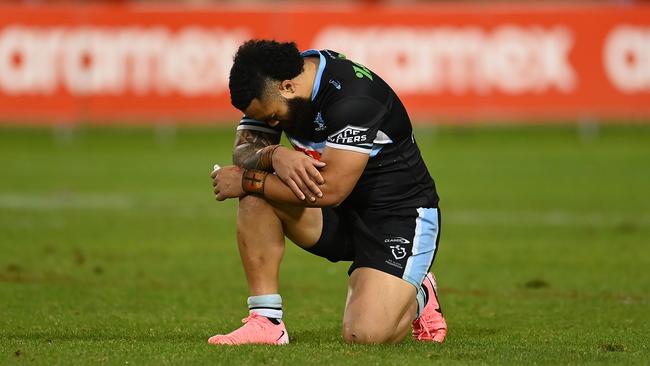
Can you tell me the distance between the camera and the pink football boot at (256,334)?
630cm

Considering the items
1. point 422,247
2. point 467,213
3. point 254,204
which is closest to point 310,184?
point 254,204

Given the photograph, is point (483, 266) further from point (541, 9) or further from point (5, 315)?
point (541, 9)

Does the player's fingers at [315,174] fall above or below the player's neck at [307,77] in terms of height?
below

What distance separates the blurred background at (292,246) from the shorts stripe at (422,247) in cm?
43

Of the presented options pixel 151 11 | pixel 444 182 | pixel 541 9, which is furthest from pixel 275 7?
pixel 444 182

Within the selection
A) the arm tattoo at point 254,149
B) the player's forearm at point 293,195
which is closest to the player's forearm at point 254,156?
the arm tattoo at point 254,149

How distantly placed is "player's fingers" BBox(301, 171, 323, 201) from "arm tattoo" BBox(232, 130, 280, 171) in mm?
305

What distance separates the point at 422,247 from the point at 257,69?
1309mm

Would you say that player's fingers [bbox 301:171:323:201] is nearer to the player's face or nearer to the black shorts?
the player's face

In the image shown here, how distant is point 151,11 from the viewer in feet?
66.2

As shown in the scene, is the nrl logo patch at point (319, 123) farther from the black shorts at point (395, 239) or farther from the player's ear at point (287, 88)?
the black shorts at point (395, 239)

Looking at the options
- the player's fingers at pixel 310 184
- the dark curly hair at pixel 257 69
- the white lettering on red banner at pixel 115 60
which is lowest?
the white lettering on red banner at pixel 115 60

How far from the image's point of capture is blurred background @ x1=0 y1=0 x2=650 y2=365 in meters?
7.17

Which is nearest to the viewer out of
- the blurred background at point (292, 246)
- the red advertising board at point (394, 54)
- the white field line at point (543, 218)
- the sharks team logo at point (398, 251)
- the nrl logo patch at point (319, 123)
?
the nrl logo patch at point (319, 123)
